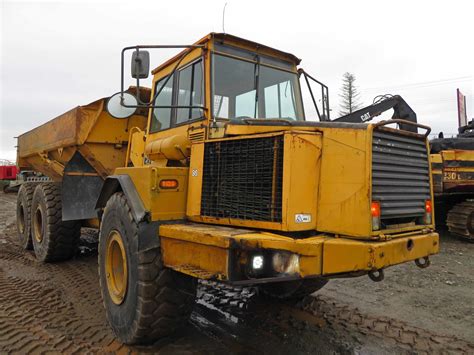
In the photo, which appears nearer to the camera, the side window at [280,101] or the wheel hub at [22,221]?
the side window at [280,101]

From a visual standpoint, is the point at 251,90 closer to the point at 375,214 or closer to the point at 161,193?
the point at 161,193

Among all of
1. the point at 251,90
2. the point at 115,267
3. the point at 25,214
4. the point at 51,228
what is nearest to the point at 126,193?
the point at 115,267

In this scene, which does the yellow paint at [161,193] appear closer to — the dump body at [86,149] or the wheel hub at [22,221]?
the dump body at [86,149]

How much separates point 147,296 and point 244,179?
1.27m

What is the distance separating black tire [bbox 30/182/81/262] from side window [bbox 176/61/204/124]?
3509 mm

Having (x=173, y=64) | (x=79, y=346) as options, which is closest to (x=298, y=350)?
(x=79, y=346)

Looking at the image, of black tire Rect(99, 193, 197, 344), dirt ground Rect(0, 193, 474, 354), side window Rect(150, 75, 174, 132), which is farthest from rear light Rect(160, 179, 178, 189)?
dirt ground Rect(0, 193, 474, 354)

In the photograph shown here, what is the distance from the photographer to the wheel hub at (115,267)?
12.6ft

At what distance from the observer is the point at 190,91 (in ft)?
13.0

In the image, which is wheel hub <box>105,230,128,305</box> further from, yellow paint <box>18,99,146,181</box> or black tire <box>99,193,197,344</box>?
yellow paint <box>18,99,146,181</box>

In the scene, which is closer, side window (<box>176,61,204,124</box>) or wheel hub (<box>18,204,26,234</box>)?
side window (<box>176,61,204,124</box>)

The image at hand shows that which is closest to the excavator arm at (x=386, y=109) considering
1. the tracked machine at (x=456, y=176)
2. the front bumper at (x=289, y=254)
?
the tracked machine at (x=456, y=176)

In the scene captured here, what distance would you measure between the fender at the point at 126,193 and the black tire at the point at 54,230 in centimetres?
239

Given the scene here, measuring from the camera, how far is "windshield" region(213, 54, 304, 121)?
3748 mm
